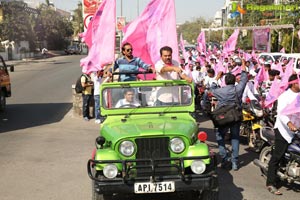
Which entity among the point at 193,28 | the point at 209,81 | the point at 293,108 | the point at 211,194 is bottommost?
the point at 211,194

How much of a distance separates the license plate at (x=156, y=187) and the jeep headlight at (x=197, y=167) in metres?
0.31

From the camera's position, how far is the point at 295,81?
245 inches

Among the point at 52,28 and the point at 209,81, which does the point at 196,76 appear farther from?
the point at 52,28

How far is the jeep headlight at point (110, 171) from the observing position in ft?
17.1

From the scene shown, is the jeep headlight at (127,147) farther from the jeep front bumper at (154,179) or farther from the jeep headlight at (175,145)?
the jeep headlight at (175,145)

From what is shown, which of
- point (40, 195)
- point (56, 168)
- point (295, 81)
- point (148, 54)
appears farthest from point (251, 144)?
point (40, 195)

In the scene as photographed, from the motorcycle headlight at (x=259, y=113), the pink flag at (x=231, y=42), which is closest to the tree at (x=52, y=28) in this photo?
the pink flag at (x=231, y=42)

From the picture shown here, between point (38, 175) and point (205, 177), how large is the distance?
3.42 metres

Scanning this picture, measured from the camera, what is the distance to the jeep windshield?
250 inches

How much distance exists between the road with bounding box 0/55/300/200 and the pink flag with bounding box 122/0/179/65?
7.52 ft

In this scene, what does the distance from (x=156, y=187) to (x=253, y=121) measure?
471cm

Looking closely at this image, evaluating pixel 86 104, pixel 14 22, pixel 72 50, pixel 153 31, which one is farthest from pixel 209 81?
pixel 72 50

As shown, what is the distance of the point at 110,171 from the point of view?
17.1 feet

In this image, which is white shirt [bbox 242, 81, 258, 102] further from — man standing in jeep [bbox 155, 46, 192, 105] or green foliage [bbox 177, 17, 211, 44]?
green foliage [bbox 177, 17, 211, 44]
